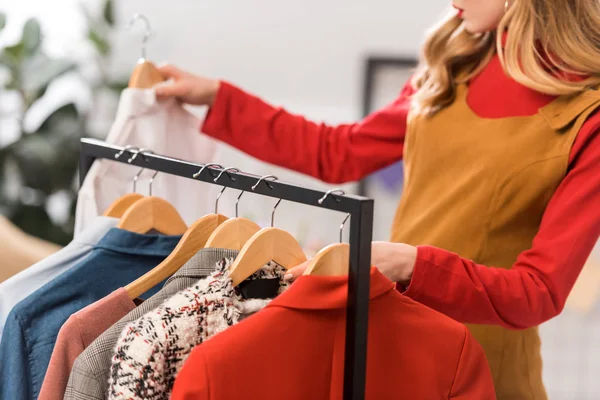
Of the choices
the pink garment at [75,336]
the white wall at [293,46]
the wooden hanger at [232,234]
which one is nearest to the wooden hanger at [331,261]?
the wooden hanger at [232,234]

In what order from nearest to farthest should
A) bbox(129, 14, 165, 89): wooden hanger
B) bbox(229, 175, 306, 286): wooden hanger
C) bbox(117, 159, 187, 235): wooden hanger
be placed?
bbox(229, 175, 306, 286): wooden hanger, bbox(117, 159, 187, 235): wooden hanger, bbox(129, 14, 165, 89): wooden hanger

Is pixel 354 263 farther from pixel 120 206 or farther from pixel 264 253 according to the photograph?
pixel 120 206

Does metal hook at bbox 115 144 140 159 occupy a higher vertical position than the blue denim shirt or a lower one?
higher

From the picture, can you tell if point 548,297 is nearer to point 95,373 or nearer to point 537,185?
point 537,185

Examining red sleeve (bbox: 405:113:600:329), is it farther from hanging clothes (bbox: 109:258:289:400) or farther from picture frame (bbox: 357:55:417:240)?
picture frame (bbox: 357:55:417:240)

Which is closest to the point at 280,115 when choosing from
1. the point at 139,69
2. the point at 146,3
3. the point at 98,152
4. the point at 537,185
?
the point at 139,69

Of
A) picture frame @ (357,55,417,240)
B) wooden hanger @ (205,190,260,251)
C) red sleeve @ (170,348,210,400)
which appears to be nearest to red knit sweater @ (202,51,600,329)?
wooden hanger @ (205,190,260,251)

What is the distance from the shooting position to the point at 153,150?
1469 mm

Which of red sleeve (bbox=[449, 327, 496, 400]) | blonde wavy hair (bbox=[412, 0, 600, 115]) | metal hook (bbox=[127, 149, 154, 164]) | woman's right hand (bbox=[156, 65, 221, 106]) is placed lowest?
red sleeve (bbox=[449, 327, 496, 400])

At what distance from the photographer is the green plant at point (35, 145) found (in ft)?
7.63

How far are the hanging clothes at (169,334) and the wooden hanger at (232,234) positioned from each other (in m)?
0.07

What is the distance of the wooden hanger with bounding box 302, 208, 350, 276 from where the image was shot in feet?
2.96

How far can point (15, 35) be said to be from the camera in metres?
2.68

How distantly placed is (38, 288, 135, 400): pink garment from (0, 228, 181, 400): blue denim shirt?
7cm
